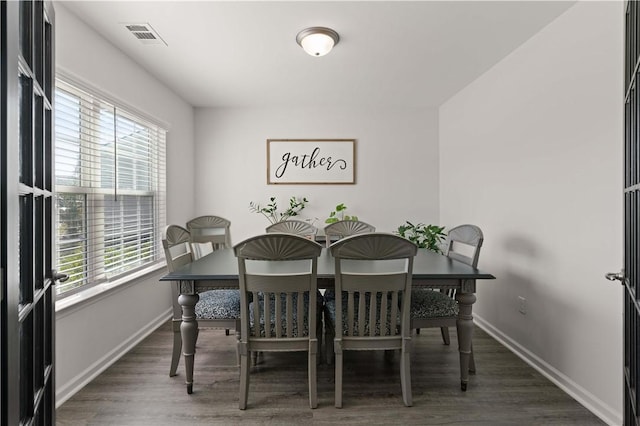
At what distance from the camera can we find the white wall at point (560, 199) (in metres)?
1.93

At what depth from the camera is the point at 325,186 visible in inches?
175

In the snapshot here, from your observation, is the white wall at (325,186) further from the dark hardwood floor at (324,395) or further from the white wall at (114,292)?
the dark hardwood floor at (324,395)

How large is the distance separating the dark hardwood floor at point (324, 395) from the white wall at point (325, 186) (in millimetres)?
2088

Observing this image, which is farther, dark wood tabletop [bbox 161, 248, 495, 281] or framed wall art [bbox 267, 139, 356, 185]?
framed wall art [bbox 267, 139, 356, 185]

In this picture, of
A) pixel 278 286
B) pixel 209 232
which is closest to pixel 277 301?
pixel 278 286

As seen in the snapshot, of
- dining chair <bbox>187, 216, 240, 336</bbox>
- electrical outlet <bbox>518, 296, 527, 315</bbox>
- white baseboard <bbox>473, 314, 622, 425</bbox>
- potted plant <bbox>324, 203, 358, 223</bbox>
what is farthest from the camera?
potted plant <bbox>324, 203, 358, 223</bbox>

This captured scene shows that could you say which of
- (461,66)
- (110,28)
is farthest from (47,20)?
(461,66)

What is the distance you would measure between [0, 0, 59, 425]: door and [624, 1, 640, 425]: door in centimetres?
173

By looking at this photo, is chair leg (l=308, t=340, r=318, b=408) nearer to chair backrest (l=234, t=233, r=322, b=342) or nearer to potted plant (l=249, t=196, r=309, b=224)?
chair backrest (l=234, t=233, r=322, b=342)

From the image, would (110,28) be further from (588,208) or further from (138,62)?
(588,208)

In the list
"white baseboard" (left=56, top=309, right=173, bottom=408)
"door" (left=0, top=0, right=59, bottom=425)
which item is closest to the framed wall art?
"white baseboard" (left=56, top=309, right=173, bottom=408)

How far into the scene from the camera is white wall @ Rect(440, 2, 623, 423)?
1933mm

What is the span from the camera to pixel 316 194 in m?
4.46

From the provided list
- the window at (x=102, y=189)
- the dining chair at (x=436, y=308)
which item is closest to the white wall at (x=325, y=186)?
the window at (x=102, y=189)
